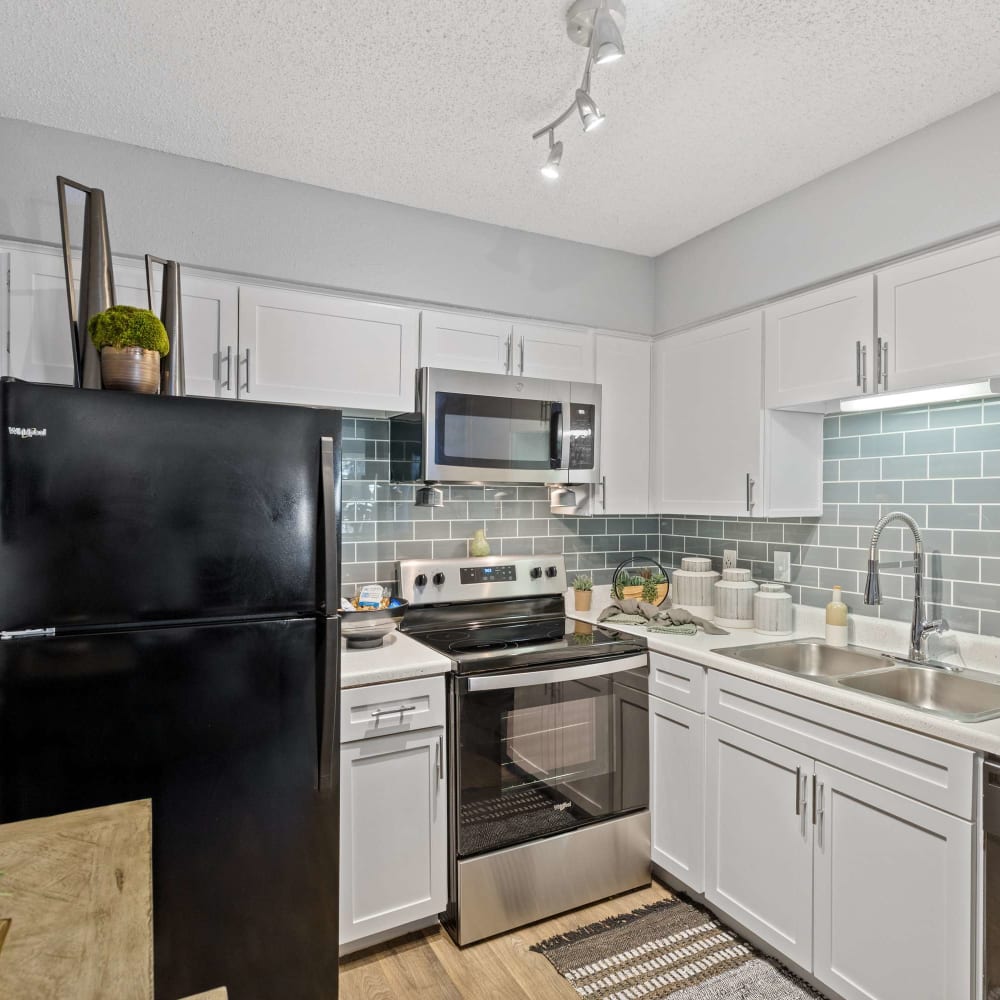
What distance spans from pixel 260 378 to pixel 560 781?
5.63ft

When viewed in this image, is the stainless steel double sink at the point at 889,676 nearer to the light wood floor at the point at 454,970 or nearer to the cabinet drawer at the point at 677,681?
the cabinet drawer at the point at 677,681

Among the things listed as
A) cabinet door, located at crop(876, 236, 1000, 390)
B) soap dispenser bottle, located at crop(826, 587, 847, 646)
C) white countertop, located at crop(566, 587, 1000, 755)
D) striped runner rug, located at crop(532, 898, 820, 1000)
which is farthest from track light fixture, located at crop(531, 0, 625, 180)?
striped runner rug, located at crop(532, 898, 820, 1000)

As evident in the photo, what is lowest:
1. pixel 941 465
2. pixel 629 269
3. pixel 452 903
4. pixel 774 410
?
pixel 452 903

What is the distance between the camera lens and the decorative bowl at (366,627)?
89.7 inches

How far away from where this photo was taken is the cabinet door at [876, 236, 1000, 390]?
1826mm

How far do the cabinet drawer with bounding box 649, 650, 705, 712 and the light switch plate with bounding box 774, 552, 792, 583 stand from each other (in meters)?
0.68

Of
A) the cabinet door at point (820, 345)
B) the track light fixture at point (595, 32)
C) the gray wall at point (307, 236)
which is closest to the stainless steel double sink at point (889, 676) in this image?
the cabinet door at point (820, 345)

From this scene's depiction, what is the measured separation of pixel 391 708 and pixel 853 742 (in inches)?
51.3

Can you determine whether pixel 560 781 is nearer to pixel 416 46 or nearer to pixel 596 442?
pixel 596 442

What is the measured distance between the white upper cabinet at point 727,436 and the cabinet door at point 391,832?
1.44 meters

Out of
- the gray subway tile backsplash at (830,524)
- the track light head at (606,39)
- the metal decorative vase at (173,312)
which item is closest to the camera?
the track light head at (606,39)

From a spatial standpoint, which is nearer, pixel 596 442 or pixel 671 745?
pixel 671 745

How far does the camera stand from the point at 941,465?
221cm

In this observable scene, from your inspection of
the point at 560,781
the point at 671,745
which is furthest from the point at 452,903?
the point at 671,745
